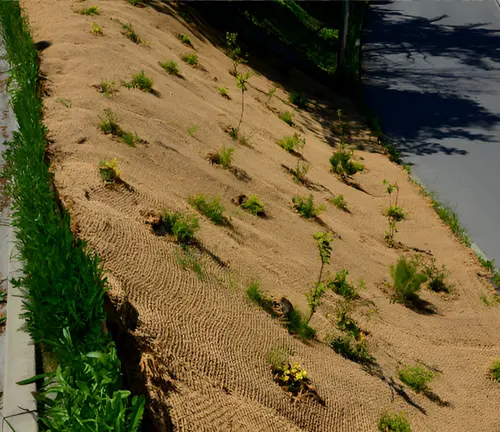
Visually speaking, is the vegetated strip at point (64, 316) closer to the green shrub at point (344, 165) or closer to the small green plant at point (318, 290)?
the small green plant at point (318, 290)

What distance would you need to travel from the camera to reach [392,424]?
4785 mm

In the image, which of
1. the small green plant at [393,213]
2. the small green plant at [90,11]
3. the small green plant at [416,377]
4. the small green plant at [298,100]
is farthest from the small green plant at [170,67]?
the small green plant at [416,377]

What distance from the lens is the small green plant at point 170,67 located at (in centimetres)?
1026

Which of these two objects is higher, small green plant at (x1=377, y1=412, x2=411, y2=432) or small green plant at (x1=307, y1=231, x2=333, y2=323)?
small green plant at (x1=307, y1=231, x2=333, y2=323)

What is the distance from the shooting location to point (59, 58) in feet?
27.6

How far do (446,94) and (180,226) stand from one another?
36.4 feet

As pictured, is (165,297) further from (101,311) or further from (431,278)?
(431,278)

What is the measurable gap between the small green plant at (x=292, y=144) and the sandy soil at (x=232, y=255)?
219 millimetres

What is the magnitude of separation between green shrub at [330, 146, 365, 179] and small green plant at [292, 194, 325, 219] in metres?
2.33

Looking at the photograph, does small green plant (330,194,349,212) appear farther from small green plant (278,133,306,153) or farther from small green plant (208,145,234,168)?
small green plant (208,145,234,168)

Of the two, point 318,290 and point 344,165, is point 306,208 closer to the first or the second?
point 318,290

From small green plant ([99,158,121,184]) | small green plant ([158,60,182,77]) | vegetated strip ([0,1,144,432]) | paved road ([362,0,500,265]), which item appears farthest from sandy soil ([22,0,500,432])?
paved road ([362,0,500,265])

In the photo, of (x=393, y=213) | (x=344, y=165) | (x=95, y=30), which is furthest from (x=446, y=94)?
(x=95, y=30)

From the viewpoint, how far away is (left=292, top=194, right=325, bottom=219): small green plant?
318 inches
